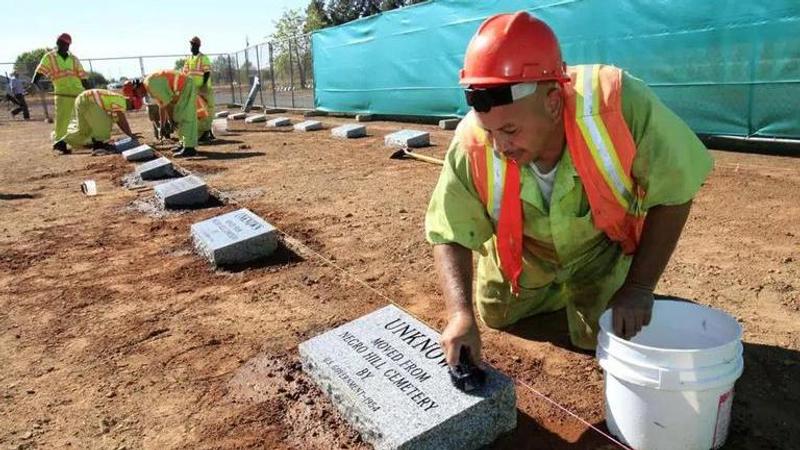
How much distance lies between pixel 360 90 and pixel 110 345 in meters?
12.1

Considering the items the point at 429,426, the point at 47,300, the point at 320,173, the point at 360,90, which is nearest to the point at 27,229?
the point at 47,300

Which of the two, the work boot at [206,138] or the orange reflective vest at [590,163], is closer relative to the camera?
the orange reflective vest at [590,163]

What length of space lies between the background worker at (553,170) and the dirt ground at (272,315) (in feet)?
1.88

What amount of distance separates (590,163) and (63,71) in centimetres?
1129

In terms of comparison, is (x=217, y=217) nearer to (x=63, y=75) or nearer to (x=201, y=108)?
(x=201, y=108)

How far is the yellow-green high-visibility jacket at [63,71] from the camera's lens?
10.7 m

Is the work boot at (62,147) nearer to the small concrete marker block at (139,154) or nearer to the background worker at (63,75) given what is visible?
→ the background worker at (63,75)

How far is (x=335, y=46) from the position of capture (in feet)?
50.1

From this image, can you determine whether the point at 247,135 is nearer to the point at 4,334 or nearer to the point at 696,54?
the point at 696,54

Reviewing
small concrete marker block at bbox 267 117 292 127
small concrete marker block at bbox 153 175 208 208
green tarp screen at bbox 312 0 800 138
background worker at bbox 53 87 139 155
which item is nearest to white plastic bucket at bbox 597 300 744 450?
small concrete marker block at bbox 153 175 208 208

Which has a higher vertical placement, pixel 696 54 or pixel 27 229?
pixel 696 54

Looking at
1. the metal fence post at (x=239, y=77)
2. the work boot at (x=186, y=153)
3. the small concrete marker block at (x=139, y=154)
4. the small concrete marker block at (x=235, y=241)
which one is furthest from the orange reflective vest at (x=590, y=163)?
the metal fence post at (x=239, y=77)

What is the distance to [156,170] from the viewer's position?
8016 millimetres

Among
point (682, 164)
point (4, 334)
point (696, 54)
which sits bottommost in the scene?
point (4, 334)
